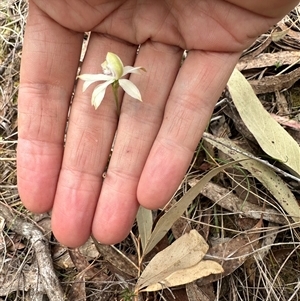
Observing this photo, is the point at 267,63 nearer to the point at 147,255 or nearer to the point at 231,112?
the point at 231,112

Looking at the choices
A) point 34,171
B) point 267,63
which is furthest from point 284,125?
point 34,171

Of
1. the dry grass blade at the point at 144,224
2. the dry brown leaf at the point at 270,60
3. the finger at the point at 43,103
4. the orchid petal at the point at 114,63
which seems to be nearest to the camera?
the orchid petal at the point at 114,63

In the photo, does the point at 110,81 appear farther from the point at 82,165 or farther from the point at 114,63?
the point at 82,165

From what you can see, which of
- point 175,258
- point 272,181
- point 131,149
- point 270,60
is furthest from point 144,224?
point 270,60

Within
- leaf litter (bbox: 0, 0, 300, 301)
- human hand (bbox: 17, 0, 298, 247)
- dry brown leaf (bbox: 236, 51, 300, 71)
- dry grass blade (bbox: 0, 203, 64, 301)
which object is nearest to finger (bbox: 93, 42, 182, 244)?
human hand (bbox: 17, 0, 298, 247)

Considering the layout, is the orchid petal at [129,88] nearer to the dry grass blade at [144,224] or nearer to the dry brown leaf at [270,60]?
the dry grass blade at [144,224]

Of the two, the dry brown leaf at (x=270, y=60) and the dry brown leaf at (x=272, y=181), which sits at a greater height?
the dry brown leaf at (x=270, y=60)

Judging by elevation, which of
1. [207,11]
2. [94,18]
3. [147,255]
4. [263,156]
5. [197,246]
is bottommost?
[147,255]

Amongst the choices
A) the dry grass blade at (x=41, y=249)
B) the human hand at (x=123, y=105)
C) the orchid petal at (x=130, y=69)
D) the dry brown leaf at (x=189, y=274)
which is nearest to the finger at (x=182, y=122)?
the human hand at (x=123, y=105)
